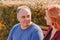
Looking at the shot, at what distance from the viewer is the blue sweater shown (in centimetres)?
532

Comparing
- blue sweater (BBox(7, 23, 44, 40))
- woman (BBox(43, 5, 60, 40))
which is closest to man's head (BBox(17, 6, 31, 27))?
blue sweater (BBox(7, 23, 44, 40))

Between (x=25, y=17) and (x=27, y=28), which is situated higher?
(x=25, y=17)

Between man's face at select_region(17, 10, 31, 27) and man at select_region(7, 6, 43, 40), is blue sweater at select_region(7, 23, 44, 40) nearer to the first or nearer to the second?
man at select_region(7, 6, 43, 40)

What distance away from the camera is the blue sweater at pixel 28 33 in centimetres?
532

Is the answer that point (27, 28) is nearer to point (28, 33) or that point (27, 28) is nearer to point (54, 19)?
point (28, 33)

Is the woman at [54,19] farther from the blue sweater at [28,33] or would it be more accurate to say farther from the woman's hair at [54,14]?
the blue sweater at [28,33]

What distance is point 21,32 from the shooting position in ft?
18.4

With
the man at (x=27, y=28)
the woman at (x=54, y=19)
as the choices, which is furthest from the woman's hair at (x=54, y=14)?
the man at (x=27, y=28)

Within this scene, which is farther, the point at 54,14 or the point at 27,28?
the point at 27,28

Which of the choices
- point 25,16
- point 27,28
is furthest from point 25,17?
point 27,28

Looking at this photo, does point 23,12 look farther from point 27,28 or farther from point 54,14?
point 54,14

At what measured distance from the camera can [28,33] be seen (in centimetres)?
543

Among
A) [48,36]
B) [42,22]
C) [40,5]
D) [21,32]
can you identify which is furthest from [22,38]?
[40,5]

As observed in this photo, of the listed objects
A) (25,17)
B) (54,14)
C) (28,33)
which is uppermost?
(54,14)
